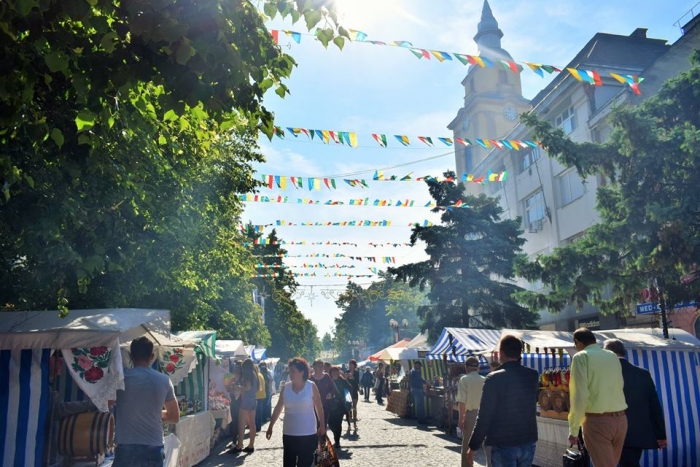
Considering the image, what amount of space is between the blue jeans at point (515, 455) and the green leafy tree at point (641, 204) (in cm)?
711

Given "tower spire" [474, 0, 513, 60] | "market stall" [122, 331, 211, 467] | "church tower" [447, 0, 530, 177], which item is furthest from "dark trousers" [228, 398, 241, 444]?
"tower spire" [474, 0, 513, 60]

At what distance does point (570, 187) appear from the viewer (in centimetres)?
2828

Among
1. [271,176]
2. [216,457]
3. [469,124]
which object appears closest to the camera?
[216,457]

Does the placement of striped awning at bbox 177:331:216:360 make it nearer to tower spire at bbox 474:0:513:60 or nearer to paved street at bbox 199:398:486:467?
paved street at bbox 199:398:486:467

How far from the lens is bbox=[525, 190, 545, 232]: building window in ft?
103

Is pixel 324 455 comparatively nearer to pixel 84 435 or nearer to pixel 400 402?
pixel 84 435

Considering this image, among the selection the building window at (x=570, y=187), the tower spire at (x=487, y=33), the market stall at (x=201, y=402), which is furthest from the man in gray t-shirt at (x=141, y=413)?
the tower spire at (x=487, y=33)

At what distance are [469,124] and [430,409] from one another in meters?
33.9

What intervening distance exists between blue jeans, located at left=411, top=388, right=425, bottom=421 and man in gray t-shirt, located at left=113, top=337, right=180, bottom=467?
50.0 feet

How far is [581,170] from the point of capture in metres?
12.9

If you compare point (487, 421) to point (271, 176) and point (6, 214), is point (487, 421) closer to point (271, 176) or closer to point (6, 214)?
point (6, 214)

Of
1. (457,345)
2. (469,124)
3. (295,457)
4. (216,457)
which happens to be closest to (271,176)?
(457,345)

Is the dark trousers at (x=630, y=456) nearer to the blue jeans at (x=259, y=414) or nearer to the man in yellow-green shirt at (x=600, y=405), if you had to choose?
the man in yellow-green shirt at (x=600, y=405)

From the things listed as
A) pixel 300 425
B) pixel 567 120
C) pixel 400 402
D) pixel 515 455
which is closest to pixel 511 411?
pixel 515 455
